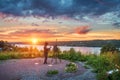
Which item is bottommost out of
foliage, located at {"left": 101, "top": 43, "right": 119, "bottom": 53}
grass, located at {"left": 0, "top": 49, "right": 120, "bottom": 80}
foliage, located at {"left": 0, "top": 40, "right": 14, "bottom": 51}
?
grass, located at {"left": 0, "top": 49, "right": 120, "bottom": 80}

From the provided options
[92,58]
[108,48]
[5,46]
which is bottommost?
[92,58]

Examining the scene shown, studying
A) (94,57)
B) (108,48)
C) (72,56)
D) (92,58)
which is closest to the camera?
(92,58)

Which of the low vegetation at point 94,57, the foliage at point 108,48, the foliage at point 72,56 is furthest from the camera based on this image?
the foliage at point 108,48

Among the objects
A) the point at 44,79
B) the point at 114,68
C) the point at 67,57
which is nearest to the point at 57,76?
the point at 44,79

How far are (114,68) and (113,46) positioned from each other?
48.8 ft

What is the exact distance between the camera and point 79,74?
17.3 m

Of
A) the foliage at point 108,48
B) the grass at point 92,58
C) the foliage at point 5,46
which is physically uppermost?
the foliage at point 5,46

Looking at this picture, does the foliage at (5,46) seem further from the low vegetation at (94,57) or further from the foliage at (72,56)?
the foliage at (72,56)

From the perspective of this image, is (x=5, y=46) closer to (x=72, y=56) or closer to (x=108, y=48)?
(x=72, y=56)

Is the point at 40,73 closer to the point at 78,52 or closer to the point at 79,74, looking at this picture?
the point at 79,74

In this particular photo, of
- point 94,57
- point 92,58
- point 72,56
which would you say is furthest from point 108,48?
point 92,58

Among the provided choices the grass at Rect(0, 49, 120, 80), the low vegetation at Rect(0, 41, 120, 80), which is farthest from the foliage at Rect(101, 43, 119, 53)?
the grass at Rect(0, 49, 120, 80)

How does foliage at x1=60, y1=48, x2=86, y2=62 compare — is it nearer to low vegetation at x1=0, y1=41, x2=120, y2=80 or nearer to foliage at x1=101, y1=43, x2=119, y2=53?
low vegetation at x1=0, y1=41, x2=120, y2=80

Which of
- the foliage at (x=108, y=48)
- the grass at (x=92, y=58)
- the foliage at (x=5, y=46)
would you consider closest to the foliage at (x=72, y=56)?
the grass at (x=92, y=58)
